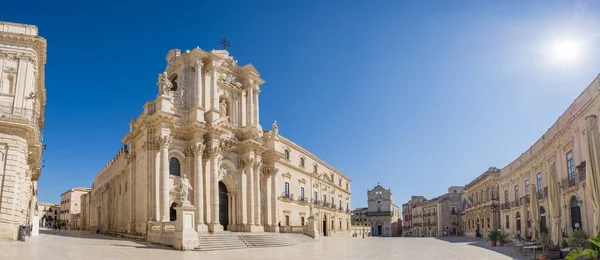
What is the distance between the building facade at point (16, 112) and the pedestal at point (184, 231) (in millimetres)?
7897

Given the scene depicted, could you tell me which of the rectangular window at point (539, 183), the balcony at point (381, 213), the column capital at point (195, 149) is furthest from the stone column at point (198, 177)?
the balcony at point (381, 213)

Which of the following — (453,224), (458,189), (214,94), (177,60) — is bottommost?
(453,224)

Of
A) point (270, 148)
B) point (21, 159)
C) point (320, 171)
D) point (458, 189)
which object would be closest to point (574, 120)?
point (270, 148)

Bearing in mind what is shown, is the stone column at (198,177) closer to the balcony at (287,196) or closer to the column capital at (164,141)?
the column capital at (164,141)

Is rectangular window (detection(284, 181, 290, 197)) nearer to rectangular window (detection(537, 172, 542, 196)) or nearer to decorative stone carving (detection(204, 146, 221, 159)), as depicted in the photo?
decorative stone carving (detection(204, 146, 221, 159))

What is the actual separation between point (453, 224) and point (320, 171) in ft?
122

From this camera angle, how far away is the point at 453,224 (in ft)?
253

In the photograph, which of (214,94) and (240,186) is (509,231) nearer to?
(240,186)

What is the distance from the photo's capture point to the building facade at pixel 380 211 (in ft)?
300

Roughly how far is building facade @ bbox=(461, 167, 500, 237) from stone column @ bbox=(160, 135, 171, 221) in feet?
126

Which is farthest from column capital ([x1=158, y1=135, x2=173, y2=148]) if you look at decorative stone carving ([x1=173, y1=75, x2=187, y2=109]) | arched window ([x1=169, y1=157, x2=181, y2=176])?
decorative stone carving ([x1=173, y1=75, x2=187, y2=109])

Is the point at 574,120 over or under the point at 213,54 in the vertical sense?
under

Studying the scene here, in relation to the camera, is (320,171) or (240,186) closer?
(240,186)

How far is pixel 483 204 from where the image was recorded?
178ft
